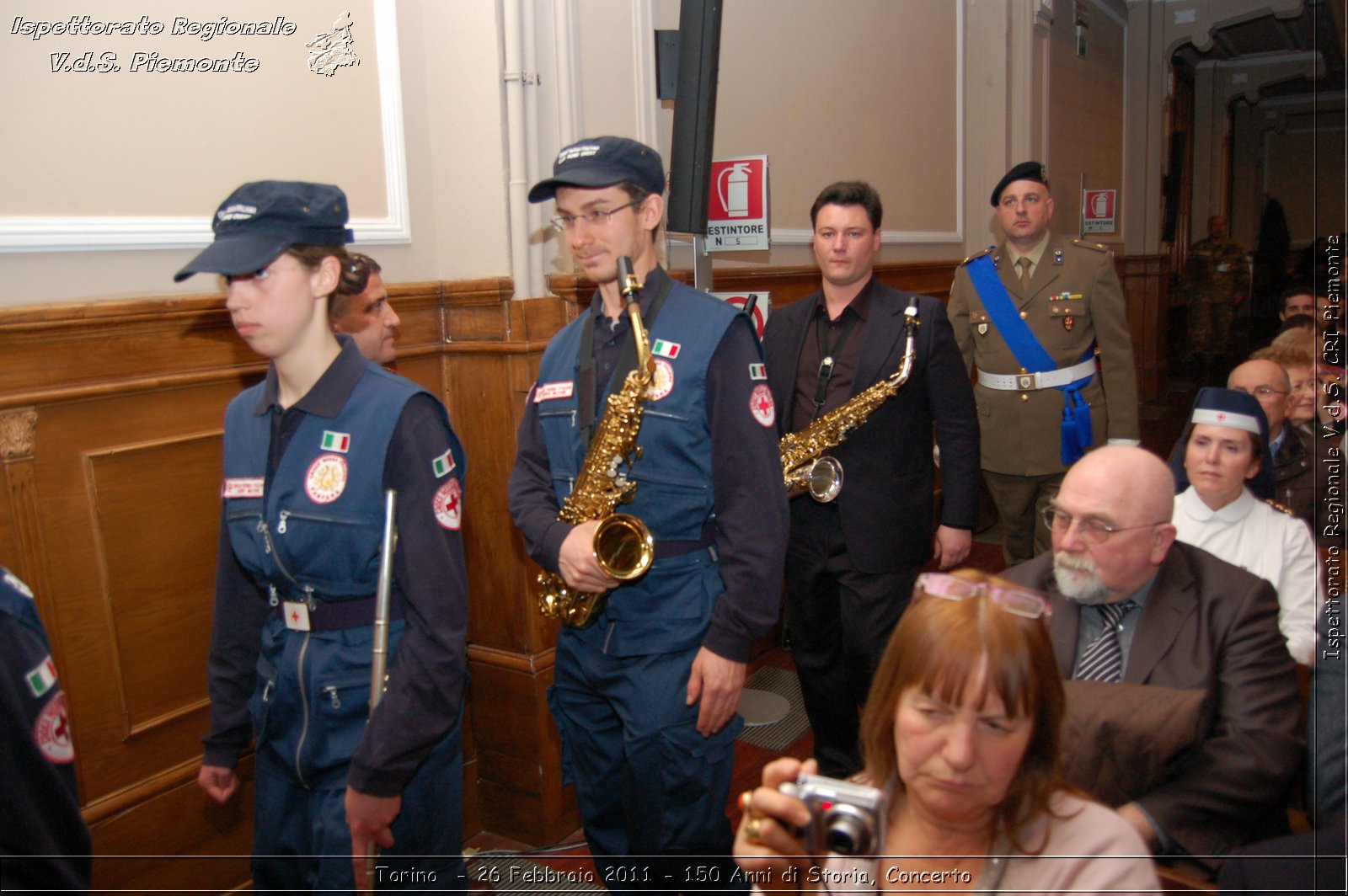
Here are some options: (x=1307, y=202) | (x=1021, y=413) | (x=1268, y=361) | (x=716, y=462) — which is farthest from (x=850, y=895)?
(x=1307, y=202)

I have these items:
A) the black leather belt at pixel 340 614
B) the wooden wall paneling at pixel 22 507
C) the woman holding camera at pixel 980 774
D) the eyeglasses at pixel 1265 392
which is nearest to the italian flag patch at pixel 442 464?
the black leather belt at pixel 340 614

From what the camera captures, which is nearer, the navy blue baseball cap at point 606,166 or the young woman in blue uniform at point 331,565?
the young woman in blue uniform at point 331,565

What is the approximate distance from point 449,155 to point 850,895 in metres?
2.57

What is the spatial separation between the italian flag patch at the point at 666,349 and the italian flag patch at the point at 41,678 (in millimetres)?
1229

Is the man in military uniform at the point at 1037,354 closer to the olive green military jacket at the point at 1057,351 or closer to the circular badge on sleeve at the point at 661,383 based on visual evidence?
the olive green military jacket at the point at 1057,351

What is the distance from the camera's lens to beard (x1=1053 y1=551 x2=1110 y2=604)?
1830mm

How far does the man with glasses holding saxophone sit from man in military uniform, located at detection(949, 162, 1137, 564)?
2.31 metres

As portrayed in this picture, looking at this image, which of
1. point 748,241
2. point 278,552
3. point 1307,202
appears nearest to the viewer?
point 278,552

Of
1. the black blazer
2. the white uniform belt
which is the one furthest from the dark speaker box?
the white uniform belt

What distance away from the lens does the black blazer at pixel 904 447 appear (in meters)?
3.03

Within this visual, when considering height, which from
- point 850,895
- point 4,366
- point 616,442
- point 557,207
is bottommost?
point 850,895

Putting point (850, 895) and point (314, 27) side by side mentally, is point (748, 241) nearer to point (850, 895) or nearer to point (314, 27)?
point (314, 27)

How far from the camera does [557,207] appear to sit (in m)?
2.12

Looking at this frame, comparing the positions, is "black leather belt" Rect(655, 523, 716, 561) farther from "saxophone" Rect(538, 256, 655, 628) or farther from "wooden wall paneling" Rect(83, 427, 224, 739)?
"wooden wall paneling" Rect(83, 427, 224, 739)
